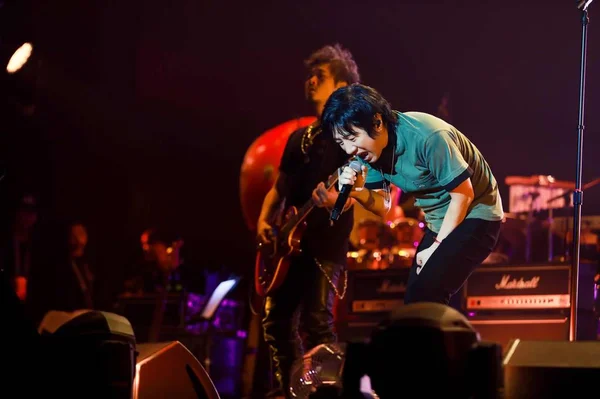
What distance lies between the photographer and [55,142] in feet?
31.8

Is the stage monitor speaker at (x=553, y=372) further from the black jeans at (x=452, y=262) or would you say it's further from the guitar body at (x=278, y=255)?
the guitar body at (x=278, y=255)

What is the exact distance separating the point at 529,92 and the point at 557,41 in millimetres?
642

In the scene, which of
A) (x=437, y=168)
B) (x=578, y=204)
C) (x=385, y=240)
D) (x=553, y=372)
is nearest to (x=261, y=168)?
(x=385, y=240)

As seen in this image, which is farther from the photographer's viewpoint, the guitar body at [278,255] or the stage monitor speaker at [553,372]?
the guitar body at [278,255]

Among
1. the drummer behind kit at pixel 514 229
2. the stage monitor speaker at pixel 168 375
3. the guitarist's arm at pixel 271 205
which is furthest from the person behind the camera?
the drummer behind kit at pixel 514 229

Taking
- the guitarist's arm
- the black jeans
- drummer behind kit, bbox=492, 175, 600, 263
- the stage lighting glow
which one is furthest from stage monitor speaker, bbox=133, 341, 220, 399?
drummer behind kit, bbox=492, 175, 600, 263

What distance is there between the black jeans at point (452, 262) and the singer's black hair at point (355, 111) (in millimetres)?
586

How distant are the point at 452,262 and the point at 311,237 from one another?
1.47 metres

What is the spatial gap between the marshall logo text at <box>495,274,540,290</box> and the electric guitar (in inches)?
84.7

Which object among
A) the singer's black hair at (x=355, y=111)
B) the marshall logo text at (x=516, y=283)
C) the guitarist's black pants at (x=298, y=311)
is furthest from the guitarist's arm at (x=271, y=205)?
the marshall logo text at (x=516, y=283)

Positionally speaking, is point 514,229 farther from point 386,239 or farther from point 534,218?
point 386,239

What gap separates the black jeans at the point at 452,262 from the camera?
11.2 ft

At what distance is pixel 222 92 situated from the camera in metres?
9.53

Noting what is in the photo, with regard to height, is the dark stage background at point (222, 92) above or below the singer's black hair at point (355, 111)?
above
